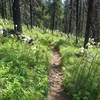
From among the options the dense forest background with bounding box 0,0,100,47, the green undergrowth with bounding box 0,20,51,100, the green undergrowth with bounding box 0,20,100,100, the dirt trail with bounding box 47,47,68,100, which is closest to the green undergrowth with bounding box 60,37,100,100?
the green undergrowth with bounding box 0,20,100,100

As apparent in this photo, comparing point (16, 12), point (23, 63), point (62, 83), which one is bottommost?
point (62, 83)

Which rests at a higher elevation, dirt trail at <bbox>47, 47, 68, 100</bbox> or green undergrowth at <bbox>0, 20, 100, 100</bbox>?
green undergrowth at <bbox>0, 20, 100, 100</bbox>

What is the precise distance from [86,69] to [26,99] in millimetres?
3164

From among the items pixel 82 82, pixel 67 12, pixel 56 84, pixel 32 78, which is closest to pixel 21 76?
pixel 32 78

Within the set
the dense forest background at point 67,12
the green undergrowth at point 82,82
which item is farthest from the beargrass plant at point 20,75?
the dense forest background at point 67,12

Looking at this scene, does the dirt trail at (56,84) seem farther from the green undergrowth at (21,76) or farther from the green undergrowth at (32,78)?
the green undergrowth at (21,76)

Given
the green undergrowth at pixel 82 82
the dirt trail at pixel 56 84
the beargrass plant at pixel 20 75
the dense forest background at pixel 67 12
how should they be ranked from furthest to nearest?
the dense forest background at pixel 67 12
the dirt trail at pixel 56 84
the green undergrowth at pixel 82 82
the beargrass plant at pixel 20 75

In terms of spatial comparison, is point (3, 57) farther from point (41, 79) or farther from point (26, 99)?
point (26, 99)

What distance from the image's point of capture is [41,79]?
6480 millimetres

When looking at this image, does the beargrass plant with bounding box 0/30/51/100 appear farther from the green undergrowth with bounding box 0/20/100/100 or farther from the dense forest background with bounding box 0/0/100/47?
the dense forest background with bounding box 0/0/100/47

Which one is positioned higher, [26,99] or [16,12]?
[16,12]

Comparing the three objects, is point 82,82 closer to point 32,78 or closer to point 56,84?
point 56,84

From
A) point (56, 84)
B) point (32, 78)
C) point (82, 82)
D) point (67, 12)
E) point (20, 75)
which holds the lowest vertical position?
point (56, 84)

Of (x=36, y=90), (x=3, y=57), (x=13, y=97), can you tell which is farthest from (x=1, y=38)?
(x=13, y=97)
